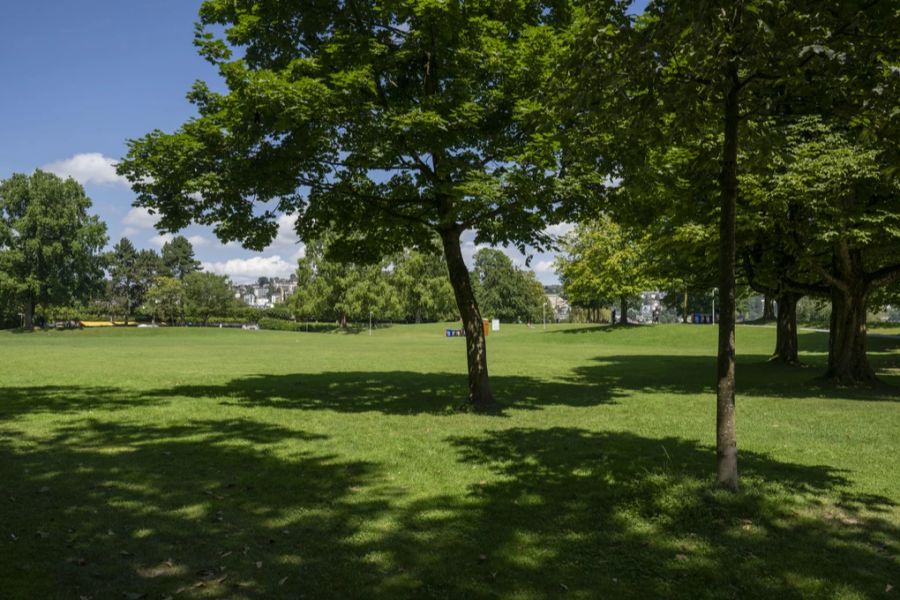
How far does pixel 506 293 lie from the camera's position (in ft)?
380

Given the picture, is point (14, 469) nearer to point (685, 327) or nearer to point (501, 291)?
point (685, 327)

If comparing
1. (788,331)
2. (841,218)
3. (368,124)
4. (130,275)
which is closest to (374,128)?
(368,124)

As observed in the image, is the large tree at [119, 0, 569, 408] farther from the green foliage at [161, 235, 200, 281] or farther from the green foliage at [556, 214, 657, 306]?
the green foliage at [161, 235, 200, 281]

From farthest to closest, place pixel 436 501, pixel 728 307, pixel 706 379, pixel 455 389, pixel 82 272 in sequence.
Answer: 1. pixel 82 272
2. pixel 706 379
3. pixel 455 389
4. pixel 436 501
5. pixel 728 307

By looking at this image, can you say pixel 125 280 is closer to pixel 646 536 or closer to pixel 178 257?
pixel 178 257

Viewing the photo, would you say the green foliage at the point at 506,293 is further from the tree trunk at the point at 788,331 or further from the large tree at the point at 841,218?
the large tree at the point at 841,218

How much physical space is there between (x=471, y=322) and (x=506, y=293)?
4003 inches

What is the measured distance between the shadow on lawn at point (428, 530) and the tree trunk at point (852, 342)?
13248mm

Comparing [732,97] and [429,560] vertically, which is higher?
[732,97]

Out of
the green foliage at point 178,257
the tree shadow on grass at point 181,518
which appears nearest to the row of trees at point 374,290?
the tree shadow on grass at point 181,518

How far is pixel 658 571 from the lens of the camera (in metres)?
4.95

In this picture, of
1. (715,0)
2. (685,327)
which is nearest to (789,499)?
(715,0)

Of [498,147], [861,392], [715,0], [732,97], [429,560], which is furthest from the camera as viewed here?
[861,392]

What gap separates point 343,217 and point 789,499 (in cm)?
1130
